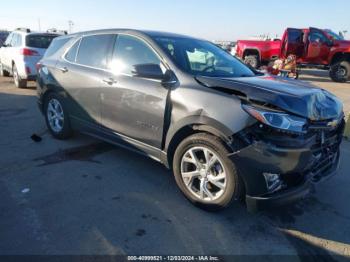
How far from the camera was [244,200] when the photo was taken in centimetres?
306

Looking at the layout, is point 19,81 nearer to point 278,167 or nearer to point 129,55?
point 129,55

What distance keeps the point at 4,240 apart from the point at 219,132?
80.5 inches

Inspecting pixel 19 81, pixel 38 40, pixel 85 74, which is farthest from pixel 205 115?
pixel 19 81

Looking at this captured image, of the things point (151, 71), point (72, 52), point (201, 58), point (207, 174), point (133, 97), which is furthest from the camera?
point (72, 52)

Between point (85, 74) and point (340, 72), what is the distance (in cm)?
1443

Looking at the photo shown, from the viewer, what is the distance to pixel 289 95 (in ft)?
9.74

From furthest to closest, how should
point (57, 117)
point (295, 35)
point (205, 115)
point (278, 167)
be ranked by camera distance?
1. point (295, 35)
2. point (57, 117)
3. point (205, 115)
4. point (278, 167)

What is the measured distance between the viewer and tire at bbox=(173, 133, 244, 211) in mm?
2992

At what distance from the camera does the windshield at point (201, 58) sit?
11.9ft

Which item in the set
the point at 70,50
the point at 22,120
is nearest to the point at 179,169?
the point at 70,50

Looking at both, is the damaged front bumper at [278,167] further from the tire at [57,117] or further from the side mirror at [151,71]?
the tire at [57,117]

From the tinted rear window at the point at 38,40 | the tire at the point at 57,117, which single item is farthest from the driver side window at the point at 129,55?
the tinted rear window at the point at 38,40

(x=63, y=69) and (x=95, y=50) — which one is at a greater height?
(x=95, y=50)

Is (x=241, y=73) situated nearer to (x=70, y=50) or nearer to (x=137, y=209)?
(x=137, y=209)
